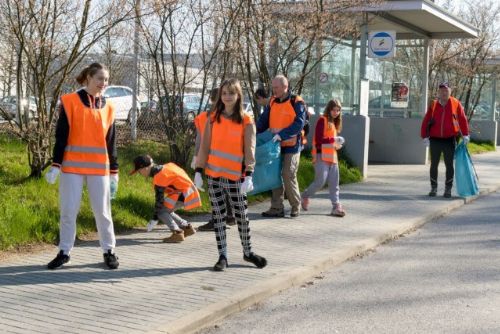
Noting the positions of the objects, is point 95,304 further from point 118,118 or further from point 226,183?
point 118,118

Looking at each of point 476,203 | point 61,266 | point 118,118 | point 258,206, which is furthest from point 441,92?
point 61,266

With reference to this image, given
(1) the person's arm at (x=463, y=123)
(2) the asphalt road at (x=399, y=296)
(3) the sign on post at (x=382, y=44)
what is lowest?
(2) the asphalt road at (x=399, y=296)

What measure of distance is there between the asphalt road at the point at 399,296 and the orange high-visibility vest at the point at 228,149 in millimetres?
1247

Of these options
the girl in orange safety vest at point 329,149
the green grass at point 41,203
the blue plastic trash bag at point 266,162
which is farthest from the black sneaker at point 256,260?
the girl in orange safety vest at point 329,149

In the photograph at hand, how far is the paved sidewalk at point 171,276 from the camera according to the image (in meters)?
5.75

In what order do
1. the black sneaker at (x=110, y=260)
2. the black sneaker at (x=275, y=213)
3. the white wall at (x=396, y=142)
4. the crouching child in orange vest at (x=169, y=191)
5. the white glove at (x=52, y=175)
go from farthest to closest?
the white wall at (x=396, y=142)
the black sneaker at (x=275, y=213)
the crouching child in orange vest at (x=169, y=191)
the black sneaker at (x=110, y=260)
the white glove at (x=52, y=175)

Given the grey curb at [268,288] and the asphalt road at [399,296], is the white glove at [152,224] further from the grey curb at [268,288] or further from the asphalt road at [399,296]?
the asphalt road at [399,296]

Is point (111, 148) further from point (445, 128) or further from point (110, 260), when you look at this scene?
point (445, 128)

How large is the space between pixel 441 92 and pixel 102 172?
26.4 ft

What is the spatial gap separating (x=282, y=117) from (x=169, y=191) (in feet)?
7.49

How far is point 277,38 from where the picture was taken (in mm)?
13727

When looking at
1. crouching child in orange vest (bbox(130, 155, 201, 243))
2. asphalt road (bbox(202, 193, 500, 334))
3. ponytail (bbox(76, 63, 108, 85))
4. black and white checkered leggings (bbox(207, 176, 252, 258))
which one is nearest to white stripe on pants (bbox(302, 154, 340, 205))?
asphalt road (bbox(202, 193, 500, 334))

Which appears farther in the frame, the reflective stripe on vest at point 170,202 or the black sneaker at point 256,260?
the reflective stripe on vest at point 170,202

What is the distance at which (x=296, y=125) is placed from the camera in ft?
34.1
